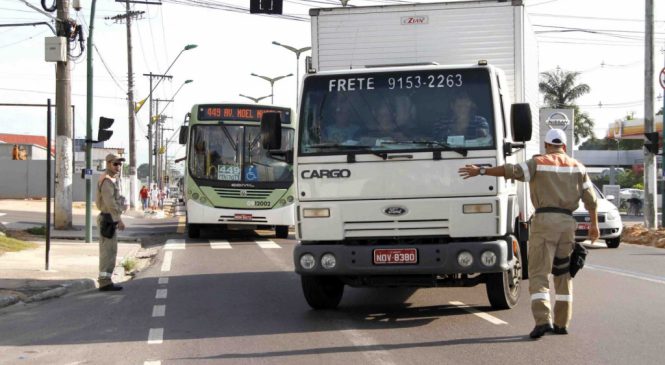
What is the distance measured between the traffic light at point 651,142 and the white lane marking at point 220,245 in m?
12.1

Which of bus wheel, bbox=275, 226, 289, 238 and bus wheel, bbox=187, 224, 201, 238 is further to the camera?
bus wheel, bbox=275, 226, 289, 238

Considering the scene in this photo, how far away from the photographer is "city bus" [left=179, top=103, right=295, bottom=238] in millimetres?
20578

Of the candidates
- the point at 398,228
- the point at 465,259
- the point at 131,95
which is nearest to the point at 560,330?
the point at 465,259

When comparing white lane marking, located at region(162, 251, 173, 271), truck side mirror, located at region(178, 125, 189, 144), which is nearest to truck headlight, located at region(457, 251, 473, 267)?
white lane marking, located at region(162, 251, 173, 271)

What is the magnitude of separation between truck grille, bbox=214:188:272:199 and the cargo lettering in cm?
1192

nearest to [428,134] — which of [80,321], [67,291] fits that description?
[80,321]

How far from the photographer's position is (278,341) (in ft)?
26.0

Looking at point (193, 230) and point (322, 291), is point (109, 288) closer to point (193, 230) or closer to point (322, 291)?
point (322, 291)

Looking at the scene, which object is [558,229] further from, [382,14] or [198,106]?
[198,106]

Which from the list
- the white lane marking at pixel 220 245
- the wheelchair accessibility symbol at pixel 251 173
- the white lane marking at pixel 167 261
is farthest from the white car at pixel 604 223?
the white lane marking at pixel 167 261

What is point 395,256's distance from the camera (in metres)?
8.54

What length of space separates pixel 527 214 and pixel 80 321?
18.6 ft

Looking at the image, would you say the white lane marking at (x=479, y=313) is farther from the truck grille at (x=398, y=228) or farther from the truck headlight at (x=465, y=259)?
the truck grille at (x=398, y=228)

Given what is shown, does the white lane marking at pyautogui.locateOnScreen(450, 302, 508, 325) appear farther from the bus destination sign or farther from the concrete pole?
the concrete pole
